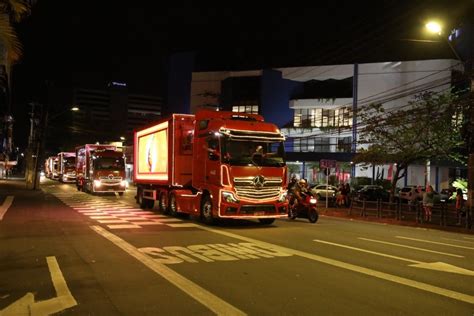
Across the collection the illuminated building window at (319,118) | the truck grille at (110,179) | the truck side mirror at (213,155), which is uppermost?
the illuminated building window at (319,118)


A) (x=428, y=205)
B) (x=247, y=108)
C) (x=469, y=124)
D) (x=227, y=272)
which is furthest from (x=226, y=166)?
(x=247, y=108)

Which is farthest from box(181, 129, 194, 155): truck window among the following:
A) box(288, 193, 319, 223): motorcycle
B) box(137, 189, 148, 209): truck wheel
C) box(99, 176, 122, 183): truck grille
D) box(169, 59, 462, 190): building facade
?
box(169, 59, 462, 190): building facade

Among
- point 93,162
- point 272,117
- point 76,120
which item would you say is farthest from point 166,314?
point 76,120

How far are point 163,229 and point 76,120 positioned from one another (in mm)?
73529

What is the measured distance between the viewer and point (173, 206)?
20719mm

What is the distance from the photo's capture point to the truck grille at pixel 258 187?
1680cm

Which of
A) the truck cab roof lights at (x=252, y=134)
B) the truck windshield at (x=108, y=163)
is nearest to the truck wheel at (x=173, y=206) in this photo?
the truck cab roof lights at (x=252, y=134)

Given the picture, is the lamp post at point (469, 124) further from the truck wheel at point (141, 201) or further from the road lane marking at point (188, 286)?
the truck wheel at point (141, 201)

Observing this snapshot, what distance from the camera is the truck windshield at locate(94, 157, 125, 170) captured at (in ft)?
116

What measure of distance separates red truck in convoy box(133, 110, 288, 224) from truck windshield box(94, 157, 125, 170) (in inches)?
636

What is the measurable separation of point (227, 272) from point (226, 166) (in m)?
7.45

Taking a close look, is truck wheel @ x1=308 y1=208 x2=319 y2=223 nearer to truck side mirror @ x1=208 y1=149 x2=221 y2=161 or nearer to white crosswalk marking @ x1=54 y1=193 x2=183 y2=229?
white crosswalk marking @ x1=54 y1=193 x2=183 y2=229

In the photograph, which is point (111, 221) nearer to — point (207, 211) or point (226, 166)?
point (207, 211)

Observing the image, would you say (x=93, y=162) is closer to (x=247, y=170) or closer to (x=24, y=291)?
(x=247, y=170)
